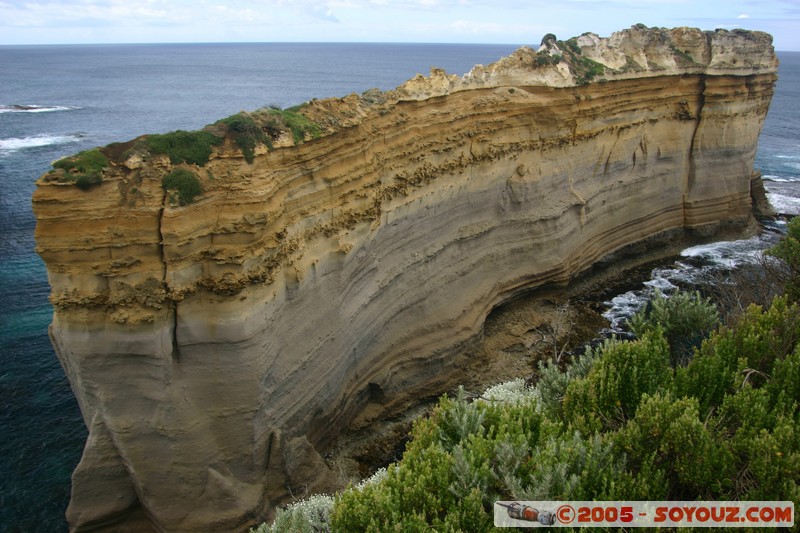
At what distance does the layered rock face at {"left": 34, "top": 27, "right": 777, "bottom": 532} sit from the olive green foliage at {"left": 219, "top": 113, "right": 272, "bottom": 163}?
33cm

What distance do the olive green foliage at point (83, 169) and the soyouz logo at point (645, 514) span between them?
38.2 ft

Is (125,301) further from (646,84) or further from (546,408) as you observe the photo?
(646,84)

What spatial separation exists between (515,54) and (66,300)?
864 inches

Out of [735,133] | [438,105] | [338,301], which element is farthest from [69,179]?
[735,133]

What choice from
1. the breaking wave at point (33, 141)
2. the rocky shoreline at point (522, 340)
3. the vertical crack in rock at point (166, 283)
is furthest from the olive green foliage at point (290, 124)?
the breaking wave at point (33, 141)

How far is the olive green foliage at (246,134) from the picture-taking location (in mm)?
17016

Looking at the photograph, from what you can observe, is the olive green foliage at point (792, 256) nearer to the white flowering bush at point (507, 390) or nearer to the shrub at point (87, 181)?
the white flowering bush at point (507, 390)

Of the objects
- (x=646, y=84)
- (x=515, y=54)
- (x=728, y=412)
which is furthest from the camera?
(x=646, y=84)

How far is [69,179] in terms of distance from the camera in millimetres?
14609

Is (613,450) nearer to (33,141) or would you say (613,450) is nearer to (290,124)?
(290,124)

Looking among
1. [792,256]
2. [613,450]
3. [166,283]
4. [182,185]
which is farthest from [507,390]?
[182,185]

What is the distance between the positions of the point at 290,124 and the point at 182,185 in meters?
4.33

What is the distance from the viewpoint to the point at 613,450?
38.9 ft

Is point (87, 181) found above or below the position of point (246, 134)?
below
